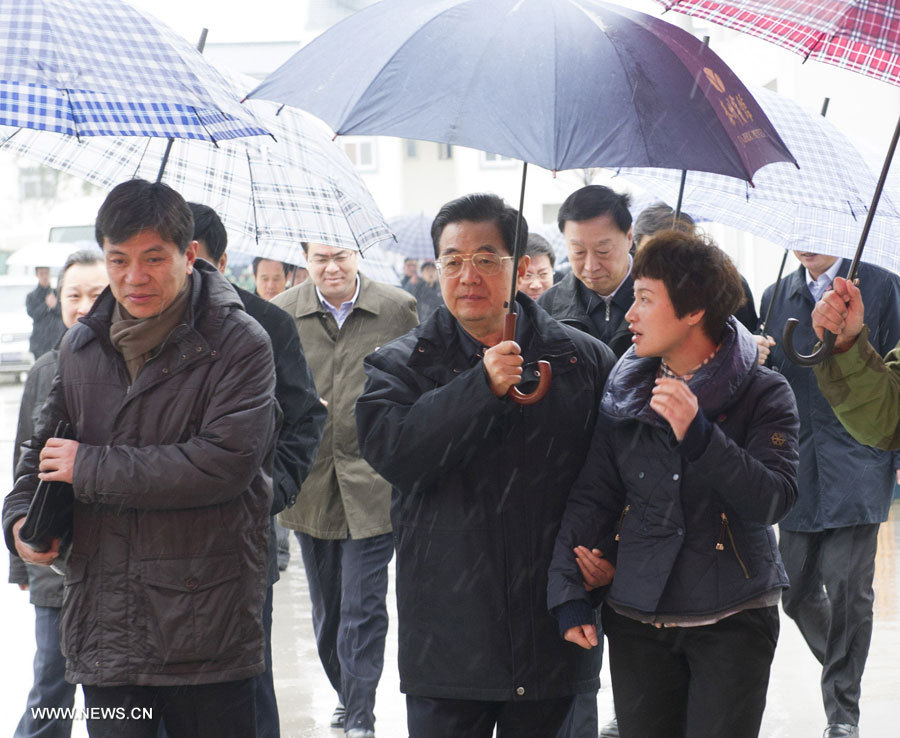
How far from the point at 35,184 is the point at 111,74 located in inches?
2810

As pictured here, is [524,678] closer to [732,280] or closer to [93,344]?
[732,280]

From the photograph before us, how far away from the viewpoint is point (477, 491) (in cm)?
398

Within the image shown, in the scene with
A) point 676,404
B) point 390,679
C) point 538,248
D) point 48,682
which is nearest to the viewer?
point 676,404

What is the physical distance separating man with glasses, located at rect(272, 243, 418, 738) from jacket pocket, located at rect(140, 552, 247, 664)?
263cm

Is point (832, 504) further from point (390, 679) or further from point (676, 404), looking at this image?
point (676, 404)

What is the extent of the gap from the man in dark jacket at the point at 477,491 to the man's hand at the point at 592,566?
132mm

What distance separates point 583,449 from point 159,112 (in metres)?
1.72

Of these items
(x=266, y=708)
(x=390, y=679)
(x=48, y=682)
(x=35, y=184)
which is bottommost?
(x=35, y=184)

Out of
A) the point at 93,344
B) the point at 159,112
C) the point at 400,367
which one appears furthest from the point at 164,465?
the point at 159,112

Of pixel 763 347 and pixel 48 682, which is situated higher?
pixel 763 347

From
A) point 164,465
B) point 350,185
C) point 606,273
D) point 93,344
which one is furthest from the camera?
point 606,273

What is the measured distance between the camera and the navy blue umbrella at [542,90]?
3.98 m

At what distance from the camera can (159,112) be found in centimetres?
429

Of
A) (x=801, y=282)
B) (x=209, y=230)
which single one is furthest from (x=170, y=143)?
(x=801, y=282)
